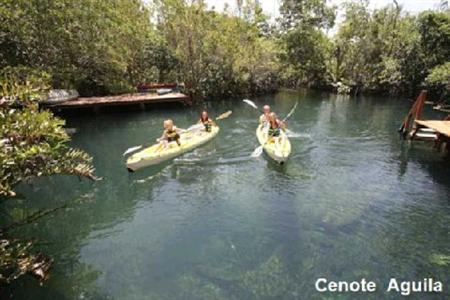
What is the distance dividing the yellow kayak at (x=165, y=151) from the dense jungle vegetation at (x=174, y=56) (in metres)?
2.56

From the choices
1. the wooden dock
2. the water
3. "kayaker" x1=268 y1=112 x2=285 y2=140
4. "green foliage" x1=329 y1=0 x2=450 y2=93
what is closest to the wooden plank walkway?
the water

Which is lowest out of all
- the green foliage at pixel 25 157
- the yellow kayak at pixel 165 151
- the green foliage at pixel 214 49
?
the yellow kayak at pixel 165 151

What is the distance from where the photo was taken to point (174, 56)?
27891 mm

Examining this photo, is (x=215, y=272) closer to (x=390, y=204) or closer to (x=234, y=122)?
(x=390, y=204)

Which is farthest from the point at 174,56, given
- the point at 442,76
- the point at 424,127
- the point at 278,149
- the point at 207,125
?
the point at 442,76

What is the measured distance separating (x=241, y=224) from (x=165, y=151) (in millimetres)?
4749

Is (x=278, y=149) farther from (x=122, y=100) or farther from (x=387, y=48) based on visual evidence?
(x=387, y=48)

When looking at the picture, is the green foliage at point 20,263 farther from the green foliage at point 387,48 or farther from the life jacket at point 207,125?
the green foliage at point 387,48

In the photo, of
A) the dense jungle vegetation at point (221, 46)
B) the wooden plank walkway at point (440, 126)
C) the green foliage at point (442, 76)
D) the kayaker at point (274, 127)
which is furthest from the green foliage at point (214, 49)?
the wooden plank walkway at point (440, 126)

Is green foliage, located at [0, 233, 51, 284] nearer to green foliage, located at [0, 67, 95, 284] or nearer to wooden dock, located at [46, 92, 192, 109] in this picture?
green foliage, located at [0, 67, 95, 284]

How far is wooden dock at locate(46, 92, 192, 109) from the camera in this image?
67.6ft

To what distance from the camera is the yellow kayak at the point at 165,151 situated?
1100cm

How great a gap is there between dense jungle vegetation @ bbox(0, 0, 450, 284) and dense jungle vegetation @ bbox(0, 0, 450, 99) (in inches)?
3.3

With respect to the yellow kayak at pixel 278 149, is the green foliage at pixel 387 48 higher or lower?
higher
